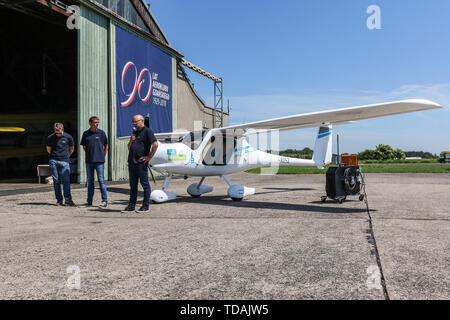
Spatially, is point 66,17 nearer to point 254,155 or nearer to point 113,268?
point 254,155

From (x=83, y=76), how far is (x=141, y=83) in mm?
3850

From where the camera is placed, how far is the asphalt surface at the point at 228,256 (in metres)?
2.20

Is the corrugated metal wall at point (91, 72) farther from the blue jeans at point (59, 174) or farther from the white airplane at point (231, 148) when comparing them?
the white airplane at point (231, 148)

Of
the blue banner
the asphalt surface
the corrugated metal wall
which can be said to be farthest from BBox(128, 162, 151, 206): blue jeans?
the blue banner

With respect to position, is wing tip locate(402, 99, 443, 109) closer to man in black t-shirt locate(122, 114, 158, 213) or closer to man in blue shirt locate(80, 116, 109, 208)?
man in black t-shirt locate(122, 114, 158, 213)

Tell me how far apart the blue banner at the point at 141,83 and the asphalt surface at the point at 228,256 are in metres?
10.9

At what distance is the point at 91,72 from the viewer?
13.7 metres

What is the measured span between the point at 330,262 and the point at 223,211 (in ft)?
11.0

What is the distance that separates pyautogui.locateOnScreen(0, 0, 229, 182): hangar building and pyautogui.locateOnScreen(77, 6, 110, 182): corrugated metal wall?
40 mm

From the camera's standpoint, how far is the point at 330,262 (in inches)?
111

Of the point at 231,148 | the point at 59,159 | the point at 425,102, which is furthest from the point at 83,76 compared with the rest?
the point at 425,102

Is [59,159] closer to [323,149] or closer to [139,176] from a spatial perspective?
[139,176]

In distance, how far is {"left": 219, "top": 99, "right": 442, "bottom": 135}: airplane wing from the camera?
5464mm
